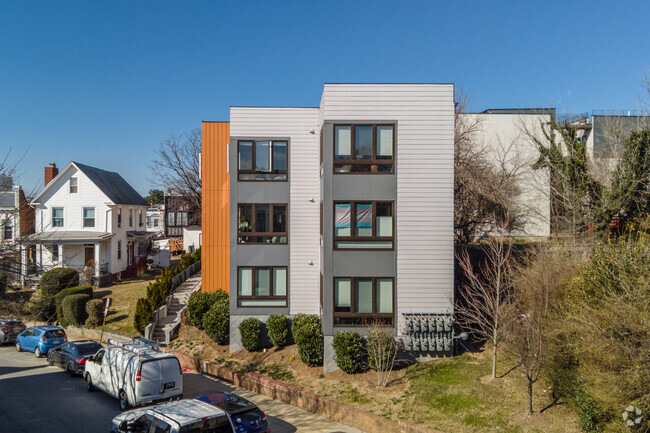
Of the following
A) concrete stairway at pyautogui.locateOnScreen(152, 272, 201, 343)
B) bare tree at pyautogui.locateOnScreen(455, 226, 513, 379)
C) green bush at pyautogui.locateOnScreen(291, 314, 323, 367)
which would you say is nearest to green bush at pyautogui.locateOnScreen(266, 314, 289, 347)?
green bush at pyautogui.locateOnScreen(291, 314, 323, 367)

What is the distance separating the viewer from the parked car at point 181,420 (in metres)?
9.12

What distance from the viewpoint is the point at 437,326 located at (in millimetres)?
15758

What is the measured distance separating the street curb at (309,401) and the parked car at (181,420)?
426cm

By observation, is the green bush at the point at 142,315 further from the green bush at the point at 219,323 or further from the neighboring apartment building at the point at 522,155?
the neighboring apartment building at the point at 522,155

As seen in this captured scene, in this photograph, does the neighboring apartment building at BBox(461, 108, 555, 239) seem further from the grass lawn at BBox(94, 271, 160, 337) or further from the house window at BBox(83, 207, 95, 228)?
the house window at BBox(83, 207, 95, 228)

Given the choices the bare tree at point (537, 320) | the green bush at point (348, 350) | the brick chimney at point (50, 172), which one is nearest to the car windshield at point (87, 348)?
the green bush at point (348, 350)

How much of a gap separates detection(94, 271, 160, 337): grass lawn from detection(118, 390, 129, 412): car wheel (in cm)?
982

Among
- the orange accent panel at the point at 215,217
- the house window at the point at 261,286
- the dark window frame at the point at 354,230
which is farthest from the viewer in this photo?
the orange accent panel at the point at 215,217

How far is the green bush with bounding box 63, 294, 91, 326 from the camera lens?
2578 cm

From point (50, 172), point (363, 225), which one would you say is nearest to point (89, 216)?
point (50, 172)

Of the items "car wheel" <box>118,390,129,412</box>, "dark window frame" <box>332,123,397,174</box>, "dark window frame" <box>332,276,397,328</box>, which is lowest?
"car wheel" <box>118,390,129,412</box>

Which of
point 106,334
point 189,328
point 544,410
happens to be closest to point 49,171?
point 106,334

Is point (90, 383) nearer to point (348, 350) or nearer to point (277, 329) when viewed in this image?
point (277, 329)

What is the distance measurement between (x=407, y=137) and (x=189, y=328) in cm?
1457
